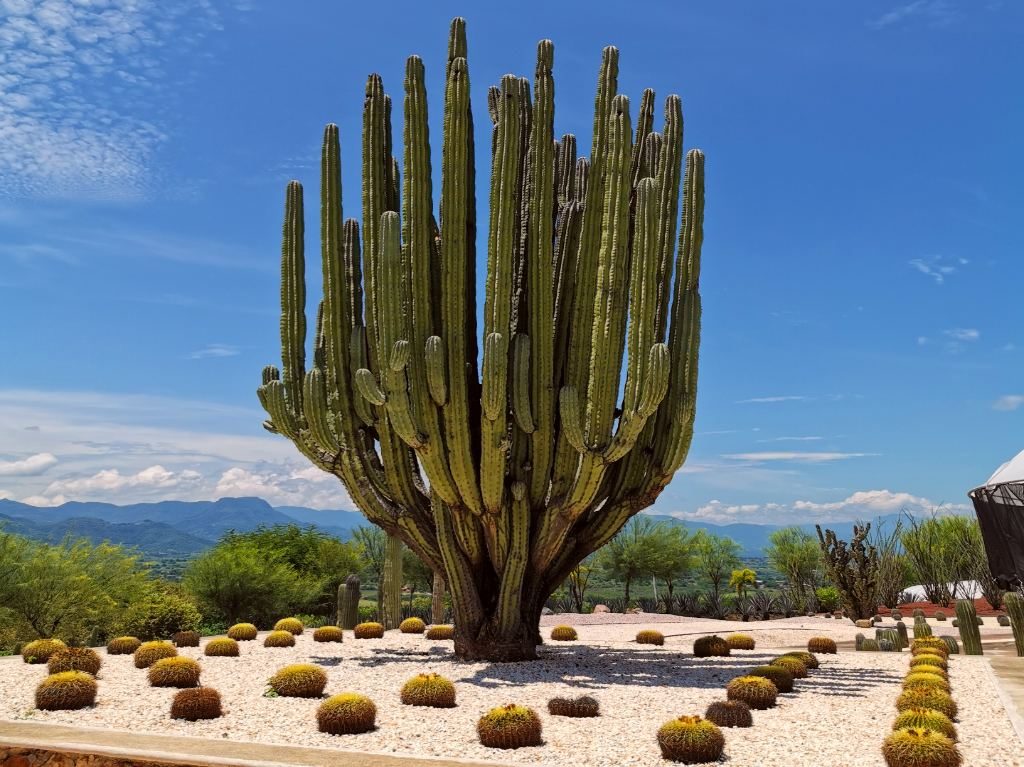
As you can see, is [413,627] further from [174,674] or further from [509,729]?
[509,729]

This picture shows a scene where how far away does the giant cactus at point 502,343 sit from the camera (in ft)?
33.5

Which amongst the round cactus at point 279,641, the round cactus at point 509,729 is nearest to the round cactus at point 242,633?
the round cactus at point 279,641

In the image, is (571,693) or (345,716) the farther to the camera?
(571,693)

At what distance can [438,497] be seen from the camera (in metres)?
11.2

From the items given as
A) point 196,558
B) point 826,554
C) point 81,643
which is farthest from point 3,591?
point 826,554

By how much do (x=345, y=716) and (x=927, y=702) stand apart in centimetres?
546

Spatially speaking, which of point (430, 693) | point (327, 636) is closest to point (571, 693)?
point (430, 693)

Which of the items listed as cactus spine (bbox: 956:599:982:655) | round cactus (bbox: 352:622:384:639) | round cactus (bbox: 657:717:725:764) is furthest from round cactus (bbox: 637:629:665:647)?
round cactus (bbox: 657:717:725:764)

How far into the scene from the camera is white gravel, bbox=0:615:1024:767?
6.95 meters

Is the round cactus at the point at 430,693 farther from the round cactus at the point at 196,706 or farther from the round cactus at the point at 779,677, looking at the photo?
the round cactus at the point at 779,677

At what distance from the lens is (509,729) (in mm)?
7000

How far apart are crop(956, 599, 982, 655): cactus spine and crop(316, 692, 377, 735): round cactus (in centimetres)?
1028

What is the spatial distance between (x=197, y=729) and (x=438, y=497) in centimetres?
438

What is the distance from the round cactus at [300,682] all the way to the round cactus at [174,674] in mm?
1272
